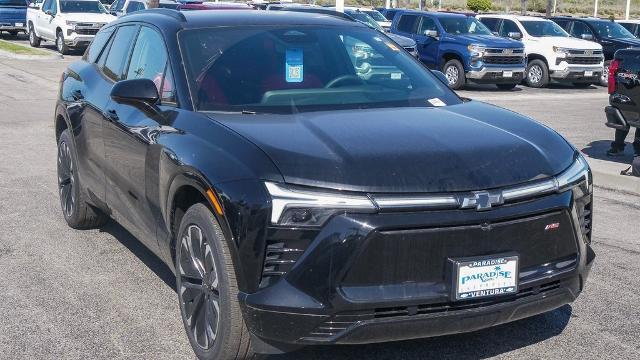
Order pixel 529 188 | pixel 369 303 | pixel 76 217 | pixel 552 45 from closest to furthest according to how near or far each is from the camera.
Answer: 1. pixel 369 303
2. pixel 529 188
3. pixel 76 217
4. pixel 552 45

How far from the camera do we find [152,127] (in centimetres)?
518

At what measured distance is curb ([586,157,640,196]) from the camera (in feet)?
30.6

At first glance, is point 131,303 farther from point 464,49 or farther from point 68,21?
point 68,21

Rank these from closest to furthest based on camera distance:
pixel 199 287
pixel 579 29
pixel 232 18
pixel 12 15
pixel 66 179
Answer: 1. pixel 199 287
2. pixel 232 18
3. pixel 66 179
4. pixel 579 29
5. pixel 12 15

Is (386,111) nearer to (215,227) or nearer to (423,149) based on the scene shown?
(423,149)

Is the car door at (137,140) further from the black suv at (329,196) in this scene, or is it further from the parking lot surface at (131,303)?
the parking lot surface at (131,303)

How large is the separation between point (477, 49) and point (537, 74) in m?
2.76

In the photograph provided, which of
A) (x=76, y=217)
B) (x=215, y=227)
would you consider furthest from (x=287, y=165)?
(x=76, y=217)

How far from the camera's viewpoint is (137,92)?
5156 millimetres

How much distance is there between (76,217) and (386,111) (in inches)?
126

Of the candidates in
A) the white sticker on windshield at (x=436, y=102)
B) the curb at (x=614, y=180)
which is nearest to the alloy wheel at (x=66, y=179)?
the white sticker on windshield at (x=436, y=102)

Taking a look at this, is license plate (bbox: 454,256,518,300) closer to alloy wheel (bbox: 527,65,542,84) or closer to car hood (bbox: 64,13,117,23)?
alloy wheel (bbox: 527,65,542,84)

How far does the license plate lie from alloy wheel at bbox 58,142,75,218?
402cm

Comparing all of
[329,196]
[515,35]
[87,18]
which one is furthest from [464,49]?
[329,196]
